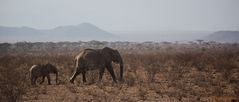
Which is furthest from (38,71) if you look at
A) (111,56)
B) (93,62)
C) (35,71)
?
(111,56)

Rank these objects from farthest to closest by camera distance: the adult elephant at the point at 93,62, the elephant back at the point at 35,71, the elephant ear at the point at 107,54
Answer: the elephant ear at the point at 107,54
the adult elephant at the point at 93,62
the elephant back at the point at 35,71

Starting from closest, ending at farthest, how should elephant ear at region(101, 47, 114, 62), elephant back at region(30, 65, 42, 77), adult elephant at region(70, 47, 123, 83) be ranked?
elephant back at region(30, 65, 42, 77) → adult elephant at region(70, 47, 123, 83) → elephant ear at region(101, 47, 114, 62)

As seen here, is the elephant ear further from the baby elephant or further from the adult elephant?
the baby elephant

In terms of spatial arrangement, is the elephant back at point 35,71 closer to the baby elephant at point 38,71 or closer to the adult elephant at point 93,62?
the baby elephant at point 38,71

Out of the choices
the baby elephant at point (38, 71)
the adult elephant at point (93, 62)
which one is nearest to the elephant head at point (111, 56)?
the adult elephant at point (93, 62)

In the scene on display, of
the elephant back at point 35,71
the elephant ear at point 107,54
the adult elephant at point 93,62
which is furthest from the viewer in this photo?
the elephant ear at point 107,54

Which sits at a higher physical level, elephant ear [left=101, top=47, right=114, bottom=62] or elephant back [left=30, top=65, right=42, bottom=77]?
elephant ear [left=101, top=47, right=114, bottom=62]

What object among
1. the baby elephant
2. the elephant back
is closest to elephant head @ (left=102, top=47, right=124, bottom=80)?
the baby elephant

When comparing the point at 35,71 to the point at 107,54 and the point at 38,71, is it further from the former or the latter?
the point at 107,54

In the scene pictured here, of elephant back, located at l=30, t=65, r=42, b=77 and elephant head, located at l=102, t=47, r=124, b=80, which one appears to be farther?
elephant head, located at l=102, t=47, r=124, b=80

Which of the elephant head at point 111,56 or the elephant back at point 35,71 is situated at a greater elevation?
the elephant head at point 111,56

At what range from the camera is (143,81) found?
16.1 metres

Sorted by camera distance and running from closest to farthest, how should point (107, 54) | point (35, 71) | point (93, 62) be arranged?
point (35, 71) → point (93, 62) → point (107, 54)

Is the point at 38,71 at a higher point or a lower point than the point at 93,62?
lower
